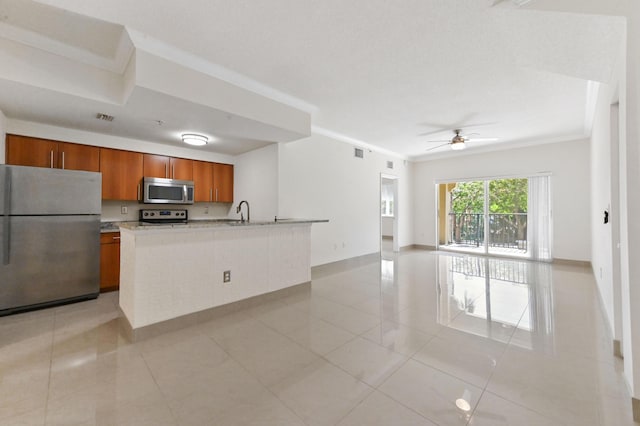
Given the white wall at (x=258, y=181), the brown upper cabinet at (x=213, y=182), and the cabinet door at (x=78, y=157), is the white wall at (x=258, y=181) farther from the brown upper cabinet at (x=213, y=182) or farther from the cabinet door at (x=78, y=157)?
the cabinet door at (x=78, y=157)

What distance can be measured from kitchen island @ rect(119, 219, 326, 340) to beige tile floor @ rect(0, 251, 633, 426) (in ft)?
0.67

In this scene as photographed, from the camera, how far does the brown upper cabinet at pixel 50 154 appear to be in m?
3.34

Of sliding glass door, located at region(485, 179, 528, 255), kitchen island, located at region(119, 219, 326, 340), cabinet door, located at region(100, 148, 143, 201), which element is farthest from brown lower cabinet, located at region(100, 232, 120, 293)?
sliding glass door, located at region(485, 179, 528, 255)

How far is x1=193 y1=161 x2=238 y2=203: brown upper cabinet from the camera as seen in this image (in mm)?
5055

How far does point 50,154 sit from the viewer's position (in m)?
3.56

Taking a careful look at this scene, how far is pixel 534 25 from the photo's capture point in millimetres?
2068

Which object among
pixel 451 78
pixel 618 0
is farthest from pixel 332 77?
pixel 618 0

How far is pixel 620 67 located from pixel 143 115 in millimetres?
4676

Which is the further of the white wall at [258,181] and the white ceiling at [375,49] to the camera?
the white wall at [258,181]

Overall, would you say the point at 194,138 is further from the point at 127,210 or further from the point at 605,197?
the point at 605,197

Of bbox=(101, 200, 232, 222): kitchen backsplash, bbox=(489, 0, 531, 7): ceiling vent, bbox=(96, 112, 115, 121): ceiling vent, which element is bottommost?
bbox=(101, 200, 232, 222): kitchen backsplash

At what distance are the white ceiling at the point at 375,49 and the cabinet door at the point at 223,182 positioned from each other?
1313 mm

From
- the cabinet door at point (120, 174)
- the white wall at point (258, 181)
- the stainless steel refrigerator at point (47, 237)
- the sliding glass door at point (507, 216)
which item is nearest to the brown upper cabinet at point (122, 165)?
the cabinet door at point (120, 174)

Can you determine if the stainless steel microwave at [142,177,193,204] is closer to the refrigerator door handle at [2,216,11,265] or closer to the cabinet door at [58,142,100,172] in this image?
the cabinet door at [58,142,100,172]
